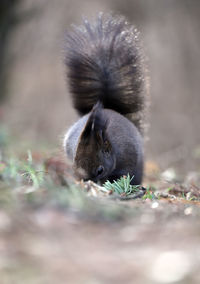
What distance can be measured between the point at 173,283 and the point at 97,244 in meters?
0.62

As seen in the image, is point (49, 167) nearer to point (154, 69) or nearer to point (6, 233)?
point (6, 233)

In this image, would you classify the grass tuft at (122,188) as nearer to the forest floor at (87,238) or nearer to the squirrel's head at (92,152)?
the forest floor at (87,238)

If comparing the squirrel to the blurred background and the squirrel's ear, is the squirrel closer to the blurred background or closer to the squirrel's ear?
the squirrel's ear

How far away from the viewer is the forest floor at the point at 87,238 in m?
2.74

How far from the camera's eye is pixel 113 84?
285 inches

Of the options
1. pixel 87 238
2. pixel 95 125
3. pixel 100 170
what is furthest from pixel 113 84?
pixel 87 238

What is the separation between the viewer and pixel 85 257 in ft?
9.59

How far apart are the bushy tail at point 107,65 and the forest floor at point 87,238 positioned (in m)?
3.05

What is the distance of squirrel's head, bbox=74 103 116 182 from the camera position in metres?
5.86

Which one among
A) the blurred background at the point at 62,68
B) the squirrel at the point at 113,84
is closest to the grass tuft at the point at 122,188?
the squirrel at the point at 113,84

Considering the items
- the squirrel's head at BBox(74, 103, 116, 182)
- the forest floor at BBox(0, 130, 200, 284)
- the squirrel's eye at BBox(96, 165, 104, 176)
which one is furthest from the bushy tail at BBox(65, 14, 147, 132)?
the forest floor at BBox(0, 130, 200, 284)

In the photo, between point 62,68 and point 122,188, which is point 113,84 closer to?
point 122,188

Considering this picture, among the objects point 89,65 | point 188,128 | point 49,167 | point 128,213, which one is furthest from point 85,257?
point 188,128

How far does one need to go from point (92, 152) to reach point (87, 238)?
2.81m
